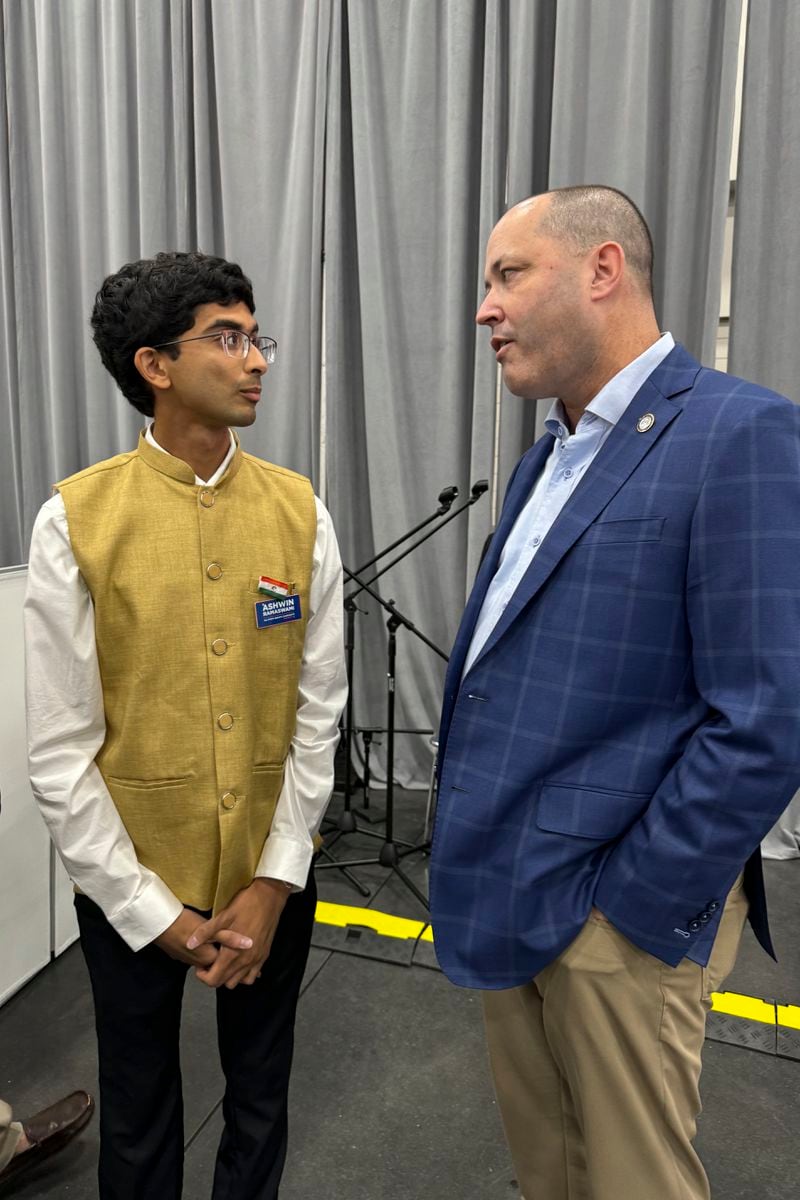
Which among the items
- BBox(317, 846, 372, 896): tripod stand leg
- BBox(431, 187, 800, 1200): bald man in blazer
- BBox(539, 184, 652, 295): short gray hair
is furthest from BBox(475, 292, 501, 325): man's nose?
BBox(317, 846, 372, 896): tripod stand leg

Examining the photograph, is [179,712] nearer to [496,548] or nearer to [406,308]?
[496,548]

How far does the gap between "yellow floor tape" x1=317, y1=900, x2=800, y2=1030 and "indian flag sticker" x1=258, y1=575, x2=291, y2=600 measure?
1.25 metres

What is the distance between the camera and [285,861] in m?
1.17

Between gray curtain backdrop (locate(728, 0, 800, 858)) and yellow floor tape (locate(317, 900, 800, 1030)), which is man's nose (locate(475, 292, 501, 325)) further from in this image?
gray curtain backdrop (locate(728, 0, 800, 858))

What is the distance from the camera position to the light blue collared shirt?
1.03m

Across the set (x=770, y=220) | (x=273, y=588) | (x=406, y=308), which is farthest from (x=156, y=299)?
(x=770, y=220)

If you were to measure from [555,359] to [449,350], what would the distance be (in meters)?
2.13

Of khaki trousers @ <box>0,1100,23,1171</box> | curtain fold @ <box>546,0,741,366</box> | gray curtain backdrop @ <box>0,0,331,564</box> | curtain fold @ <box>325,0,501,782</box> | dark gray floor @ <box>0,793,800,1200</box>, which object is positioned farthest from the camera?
gray curtain backdrop @ <box>0,0,331,564</box>

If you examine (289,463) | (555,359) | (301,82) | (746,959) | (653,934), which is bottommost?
(746,959)

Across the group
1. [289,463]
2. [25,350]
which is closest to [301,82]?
[289,463]

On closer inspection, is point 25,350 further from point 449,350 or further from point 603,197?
point 603,197

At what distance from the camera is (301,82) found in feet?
10.1

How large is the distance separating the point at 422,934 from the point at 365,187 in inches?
109

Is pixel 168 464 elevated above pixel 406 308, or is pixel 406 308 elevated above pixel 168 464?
pixel 406 308
